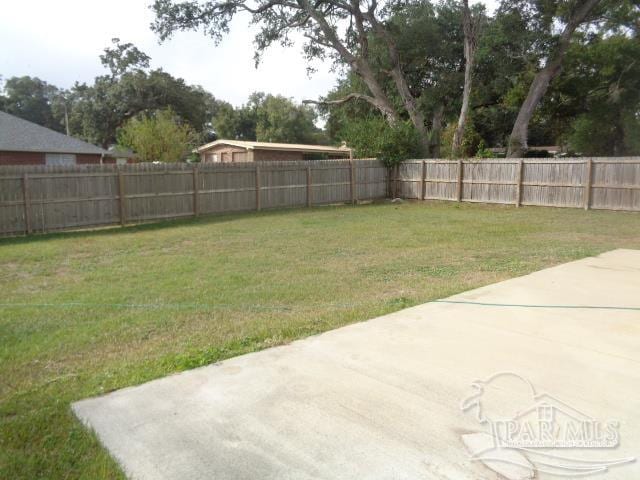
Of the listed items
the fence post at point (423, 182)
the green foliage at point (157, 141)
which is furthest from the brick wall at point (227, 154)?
the fence post at point (423, 182)

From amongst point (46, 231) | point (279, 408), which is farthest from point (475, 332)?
point (46, 231)

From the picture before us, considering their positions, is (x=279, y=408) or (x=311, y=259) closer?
(x=279, y=408)

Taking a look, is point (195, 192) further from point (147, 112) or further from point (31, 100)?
point (31, 100)

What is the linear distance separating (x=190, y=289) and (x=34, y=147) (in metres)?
22.6

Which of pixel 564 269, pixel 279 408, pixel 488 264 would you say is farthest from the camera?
pixel 488 264

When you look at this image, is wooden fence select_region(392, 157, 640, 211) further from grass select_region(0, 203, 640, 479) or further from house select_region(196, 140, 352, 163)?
house select_region(196, 140, 352, 163)

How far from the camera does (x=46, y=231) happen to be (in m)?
13.3

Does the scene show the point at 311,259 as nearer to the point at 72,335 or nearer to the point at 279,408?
the point at 72,335

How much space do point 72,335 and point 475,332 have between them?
3.75 metres

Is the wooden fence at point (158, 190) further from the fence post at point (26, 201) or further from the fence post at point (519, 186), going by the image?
the fence post at point (519, 186)

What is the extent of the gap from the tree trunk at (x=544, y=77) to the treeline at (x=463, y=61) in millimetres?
46

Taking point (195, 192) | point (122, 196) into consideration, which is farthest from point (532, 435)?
point (195, 192)

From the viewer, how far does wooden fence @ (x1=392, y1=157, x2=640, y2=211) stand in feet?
53.8

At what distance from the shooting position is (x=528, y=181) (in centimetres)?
1839
